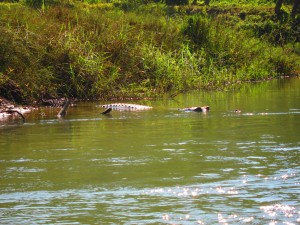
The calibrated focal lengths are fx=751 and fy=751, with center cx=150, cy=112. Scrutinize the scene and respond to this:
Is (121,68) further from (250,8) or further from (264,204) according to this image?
(250,8)

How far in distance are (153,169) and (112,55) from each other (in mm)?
12155

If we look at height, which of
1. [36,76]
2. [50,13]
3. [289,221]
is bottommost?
[289,221]

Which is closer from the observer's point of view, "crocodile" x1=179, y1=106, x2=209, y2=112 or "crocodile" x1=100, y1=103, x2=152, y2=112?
"crocodile" x1=179, y1=106, x2=209, y2=112

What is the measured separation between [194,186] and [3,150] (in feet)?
12.2

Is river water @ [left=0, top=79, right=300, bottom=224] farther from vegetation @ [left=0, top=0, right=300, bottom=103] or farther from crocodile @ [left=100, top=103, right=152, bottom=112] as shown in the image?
vegetation @ [left=0, top=0, right=300, bottom=103]

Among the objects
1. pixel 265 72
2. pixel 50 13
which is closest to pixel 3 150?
pixel 50 13

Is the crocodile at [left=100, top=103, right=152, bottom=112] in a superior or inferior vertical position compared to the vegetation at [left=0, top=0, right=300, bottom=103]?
inferior

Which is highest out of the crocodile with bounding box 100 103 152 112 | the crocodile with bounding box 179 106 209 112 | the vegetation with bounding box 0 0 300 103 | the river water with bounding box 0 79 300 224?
the vegetation with bounding box 0 0 300 103

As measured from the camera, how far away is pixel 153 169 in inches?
328

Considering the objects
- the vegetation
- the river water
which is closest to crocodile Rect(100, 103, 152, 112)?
the river water

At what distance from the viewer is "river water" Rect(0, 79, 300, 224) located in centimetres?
637

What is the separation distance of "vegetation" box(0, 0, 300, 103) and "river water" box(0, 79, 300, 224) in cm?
351

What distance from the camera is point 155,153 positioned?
31.1 ft

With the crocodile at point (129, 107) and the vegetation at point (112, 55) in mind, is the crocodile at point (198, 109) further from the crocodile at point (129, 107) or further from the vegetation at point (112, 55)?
the vegetation at point (112, 55)
